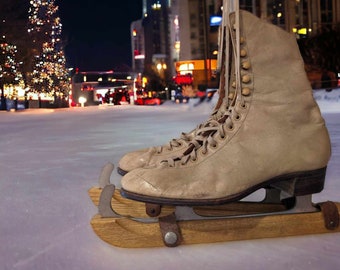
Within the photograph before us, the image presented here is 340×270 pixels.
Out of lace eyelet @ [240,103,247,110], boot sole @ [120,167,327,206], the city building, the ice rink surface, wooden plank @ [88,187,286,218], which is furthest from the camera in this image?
the city building

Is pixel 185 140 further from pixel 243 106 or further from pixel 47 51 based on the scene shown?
pixel 47 51

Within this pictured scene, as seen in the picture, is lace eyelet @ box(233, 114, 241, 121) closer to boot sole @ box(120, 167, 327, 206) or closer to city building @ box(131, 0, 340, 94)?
boot sole @ box(120, 167, 327, 206)

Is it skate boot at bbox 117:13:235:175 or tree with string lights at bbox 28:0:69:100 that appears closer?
skate boot at bbox 117:13:235:175

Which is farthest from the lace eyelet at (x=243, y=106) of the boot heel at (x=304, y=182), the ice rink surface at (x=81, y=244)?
the ice rink surface at (x=81, y=244)

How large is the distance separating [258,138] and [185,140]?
0.35 metres

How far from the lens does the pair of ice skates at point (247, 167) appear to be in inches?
53.1

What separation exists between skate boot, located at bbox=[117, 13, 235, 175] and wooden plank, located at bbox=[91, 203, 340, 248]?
30 cm

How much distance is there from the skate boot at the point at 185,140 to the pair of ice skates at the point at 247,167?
0.10 m

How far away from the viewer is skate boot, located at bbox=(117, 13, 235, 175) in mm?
1597

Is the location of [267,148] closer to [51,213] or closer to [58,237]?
[58,237]

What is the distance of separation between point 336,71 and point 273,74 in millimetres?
28671

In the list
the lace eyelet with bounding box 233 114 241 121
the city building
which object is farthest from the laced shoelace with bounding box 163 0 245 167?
the city building

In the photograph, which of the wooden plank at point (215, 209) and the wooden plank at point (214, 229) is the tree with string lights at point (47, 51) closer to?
the wooden plank at point (215, 209)

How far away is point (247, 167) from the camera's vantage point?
139cm
